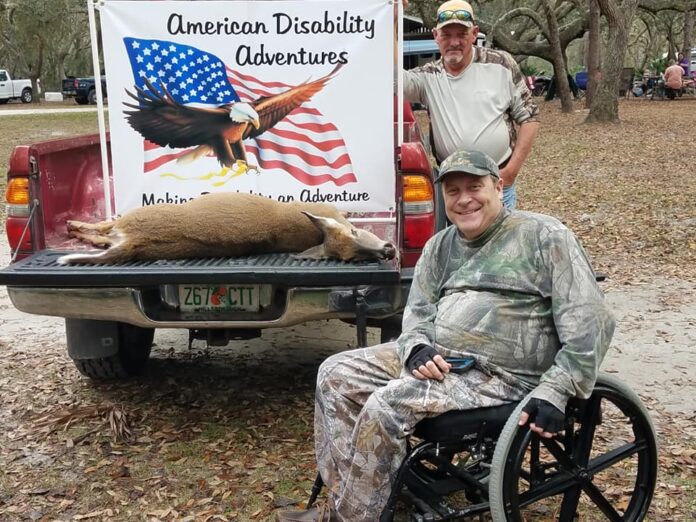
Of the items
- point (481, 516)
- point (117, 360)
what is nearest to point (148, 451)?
point (117, 360)

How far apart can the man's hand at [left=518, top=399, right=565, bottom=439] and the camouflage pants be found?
18 centimetres

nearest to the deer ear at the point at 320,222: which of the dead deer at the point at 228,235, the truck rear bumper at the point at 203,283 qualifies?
the dead deer at the point at 228,235

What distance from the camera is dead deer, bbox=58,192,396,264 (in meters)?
4.07

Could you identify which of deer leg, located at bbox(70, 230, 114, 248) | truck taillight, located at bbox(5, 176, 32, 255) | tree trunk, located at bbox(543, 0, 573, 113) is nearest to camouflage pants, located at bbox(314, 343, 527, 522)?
deer leg, located at bbox(70, 230, 114, 248)

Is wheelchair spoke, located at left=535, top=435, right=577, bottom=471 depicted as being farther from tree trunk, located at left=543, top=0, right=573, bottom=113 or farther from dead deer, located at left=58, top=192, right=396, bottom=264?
tree trunk, located at left=543, top=0, right=573, bottom=113

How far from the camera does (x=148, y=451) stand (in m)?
4.15

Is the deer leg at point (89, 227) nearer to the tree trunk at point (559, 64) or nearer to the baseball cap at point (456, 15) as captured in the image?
the baseball cap at point (456, 15)

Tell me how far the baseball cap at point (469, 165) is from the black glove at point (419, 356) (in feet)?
2.03

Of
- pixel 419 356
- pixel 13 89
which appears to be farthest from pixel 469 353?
pixel 13 89

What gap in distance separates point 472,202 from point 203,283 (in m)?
1.34

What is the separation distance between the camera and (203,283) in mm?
3842

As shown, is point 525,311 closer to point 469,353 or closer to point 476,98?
point 469,353

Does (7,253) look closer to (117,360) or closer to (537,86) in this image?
(117,360)

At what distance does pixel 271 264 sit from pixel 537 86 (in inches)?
1465
